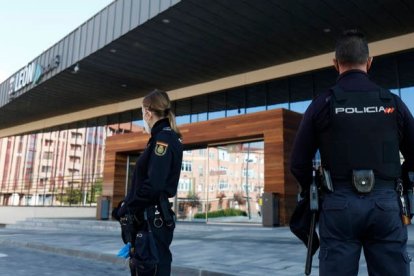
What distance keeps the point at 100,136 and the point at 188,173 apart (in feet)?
25.2

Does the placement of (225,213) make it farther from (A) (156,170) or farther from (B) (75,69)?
(A) (156,170)

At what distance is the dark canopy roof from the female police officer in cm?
704

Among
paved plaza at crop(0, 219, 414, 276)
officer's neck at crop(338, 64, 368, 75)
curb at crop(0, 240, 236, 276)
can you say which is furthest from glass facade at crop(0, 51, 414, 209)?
officer's neck at crop(338, 64, 368, 75)

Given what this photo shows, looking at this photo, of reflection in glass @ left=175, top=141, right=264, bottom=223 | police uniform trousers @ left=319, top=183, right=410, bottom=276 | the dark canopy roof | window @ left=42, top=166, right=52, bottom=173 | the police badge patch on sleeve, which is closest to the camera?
police uniform trousers @ left=319, top=183, right=410, bottom=276

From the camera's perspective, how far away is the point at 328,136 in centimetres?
220

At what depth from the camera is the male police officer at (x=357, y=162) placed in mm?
2023

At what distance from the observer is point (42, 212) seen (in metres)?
21.2

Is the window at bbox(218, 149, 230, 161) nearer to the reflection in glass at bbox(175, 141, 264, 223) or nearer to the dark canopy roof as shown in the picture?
the reflection in glass at bbox(175, 141, 264, 223)

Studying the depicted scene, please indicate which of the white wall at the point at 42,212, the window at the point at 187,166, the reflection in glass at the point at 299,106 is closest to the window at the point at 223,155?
the window at the point at 187,166

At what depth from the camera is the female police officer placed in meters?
2.78

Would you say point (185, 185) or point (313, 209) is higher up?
point (185, 185)

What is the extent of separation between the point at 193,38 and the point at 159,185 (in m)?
9.22

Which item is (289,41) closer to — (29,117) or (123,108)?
(123,108)

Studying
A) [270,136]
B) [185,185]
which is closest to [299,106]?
[270,136]
